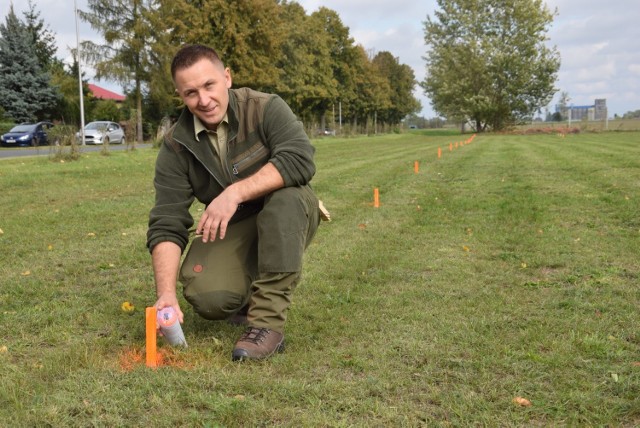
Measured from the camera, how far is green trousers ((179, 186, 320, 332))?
9.69 ft

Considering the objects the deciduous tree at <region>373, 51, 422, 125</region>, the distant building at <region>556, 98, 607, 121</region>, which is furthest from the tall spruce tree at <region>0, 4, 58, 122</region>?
the deciduous tree at <region>373, 51, 422, 125</region>

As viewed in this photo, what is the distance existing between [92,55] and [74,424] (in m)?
36.2

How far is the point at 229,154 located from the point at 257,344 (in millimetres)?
1040

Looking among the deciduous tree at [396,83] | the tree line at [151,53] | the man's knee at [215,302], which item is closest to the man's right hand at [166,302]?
the man's knee at [215,302]

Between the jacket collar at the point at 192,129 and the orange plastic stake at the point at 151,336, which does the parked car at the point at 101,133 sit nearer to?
the jacket collar at the point at 192,129

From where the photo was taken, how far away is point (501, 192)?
9773mm

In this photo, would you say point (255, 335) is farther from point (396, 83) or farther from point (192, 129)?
point (396, 83)

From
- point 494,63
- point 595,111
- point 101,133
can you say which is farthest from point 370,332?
point 595,111

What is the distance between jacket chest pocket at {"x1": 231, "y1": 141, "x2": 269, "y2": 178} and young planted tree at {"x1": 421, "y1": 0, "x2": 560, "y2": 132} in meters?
48.4

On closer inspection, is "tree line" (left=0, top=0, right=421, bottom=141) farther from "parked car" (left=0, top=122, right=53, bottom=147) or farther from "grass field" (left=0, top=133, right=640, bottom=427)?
"grass field" (left=0, top=133, right=640, bottom=427)

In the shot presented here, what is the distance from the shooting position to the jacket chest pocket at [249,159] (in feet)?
10.3

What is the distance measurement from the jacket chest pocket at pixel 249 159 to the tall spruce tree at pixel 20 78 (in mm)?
38975

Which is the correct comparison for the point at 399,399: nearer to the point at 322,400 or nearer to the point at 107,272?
the point at 322,400

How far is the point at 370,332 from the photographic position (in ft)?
10.9
